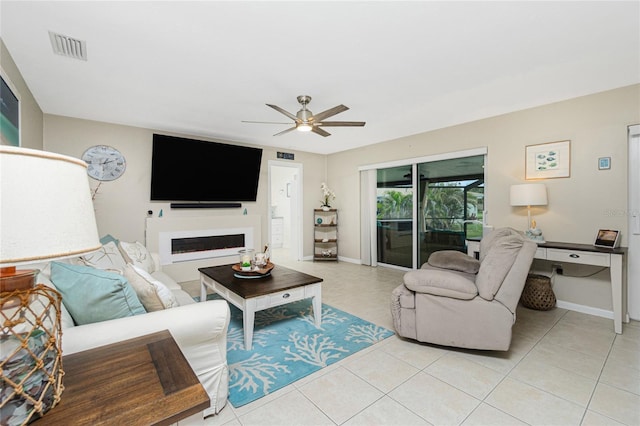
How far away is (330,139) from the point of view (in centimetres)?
512

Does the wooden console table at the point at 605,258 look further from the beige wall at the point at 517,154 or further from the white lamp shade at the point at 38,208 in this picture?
the white lamp shade at the point at 38,208

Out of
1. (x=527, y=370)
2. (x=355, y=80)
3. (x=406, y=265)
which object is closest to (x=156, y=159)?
(x=355, y=80)

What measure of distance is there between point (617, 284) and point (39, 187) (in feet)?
13.3

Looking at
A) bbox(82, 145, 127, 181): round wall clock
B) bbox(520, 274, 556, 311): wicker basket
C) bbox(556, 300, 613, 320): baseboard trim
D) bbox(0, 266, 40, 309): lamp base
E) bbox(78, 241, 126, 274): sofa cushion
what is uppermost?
bbox(82, 145, 127, 181): round wall clock

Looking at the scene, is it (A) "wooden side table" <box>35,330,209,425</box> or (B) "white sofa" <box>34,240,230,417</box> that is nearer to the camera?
(A) "wooden side table" <box>35,330,209,425</box>

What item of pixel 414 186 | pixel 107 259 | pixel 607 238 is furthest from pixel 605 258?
pixel 107 259

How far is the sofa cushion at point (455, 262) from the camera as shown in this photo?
3035mm

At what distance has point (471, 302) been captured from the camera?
88.4 inches

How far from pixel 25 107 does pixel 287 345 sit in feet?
11.4

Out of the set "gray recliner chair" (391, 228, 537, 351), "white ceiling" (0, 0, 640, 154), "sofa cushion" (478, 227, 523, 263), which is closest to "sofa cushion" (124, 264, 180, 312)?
"white ceiling" (0, 0, 640, 154)

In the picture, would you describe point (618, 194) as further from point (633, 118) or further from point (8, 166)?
point (8, 166)

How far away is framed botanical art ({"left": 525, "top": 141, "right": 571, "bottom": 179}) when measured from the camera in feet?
10.8

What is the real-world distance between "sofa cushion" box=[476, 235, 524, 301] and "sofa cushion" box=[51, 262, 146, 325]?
2396 millimetres

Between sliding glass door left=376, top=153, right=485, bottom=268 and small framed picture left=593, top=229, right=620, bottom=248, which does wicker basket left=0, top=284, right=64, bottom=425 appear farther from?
sliding glass door left=376, top=153, right=485, bottom=268
